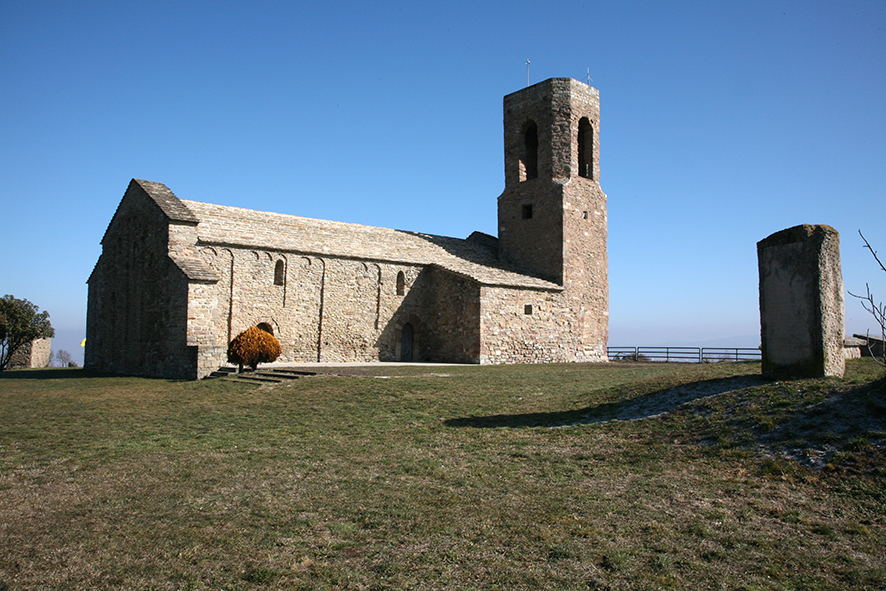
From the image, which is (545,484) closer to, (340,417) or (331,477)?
(331,477)

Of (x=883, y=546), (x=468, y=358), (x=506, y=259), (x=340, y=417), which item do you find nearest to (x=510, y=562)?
(x=883, y=546)

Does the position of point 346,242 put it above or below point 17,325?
above

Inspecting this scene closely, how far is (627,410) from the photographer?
10.3 metres

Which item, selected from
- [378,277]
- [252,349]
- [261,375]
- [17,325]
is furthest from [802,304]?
[17,325]

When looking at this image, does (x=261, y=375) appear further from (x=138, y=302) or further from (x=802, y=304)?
(x=802, y=304)

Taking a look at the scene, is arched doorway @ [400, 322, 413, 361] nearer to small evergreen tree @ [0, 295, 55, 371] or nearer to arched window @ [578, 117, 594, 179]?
arched window @ [578, 117, 594, 179]

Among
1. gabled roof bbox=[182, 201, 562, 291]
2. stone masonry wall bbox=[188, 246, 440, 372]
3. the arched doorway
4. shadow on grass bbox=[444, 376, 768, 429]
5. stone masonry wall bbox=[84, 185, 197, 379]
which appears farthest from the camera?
the arched doorway

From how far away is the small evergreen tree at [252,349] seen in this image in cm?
1941

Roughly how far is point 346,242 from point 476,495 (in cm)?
2235

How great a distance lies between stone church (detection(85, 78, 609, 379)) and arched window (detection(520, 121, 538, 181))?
68 mm

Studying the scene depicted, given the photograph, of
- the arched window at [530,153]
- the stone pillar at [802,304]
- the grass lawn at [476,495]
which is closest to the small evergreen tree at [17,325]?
the grass lawn at [476,495]

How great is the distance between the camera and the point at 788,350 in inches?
374

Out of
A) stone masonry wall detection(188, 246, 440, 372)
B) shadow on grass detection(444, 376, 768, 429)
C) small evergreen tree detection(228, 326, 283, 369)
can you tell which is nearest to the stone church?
stone masonry wall detection(188, 246, 440, 372)

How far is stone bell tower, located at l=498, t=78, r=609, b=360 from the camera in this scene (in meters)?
30.6
